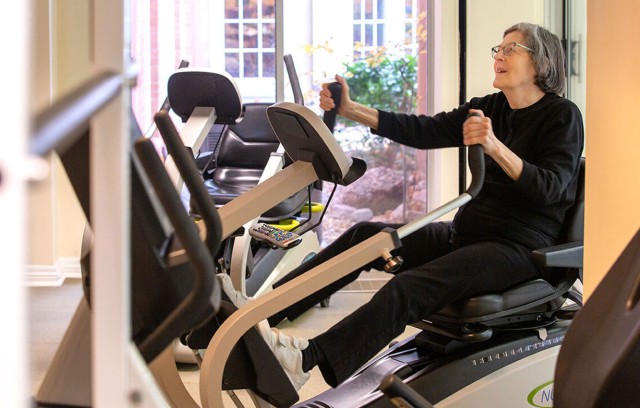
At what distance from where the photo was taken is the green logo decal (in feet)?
8.68

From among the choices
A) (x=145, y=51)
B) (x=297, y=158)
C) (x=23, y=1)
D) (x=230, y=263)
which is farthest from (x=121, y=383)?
(x=145, y=51)

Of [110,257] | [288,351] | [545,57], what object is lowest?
[288,351]

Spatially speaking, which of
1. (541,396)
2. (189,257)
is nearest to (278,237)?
(541,396)

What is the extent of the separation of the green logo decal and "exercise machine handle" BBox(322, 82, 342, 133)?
39.1 inches

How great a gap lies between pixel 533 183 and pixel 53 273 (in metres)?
3.23

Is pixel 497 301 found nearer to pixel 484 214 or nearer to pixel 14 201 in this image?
pixel 484 214

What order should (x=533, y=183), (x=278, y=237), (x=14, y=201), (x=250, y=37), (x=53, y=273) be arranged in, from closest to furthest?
(x=14, y=201) < (x=533, y=183) < (x=278, y=237) < (x=53, y=273) < (x=250, y=37)

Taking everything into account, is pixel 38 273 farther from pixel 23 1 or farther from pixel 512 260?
pixel 23 1

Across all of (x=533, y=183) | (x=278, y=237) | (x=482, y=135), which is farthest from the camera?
(x=278, y=237)

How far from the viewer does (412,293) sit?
2.52 m

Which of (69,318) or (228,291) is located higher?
(228,291)

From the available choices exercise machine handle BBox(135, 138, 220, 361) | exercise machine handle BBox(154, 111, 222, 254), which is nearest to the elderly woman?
exercise machine handle BBox(154, 111, 222, 254)

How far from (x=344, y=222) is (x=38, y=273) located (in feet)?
6.13

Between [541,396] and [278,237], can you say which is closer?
[541,396]
